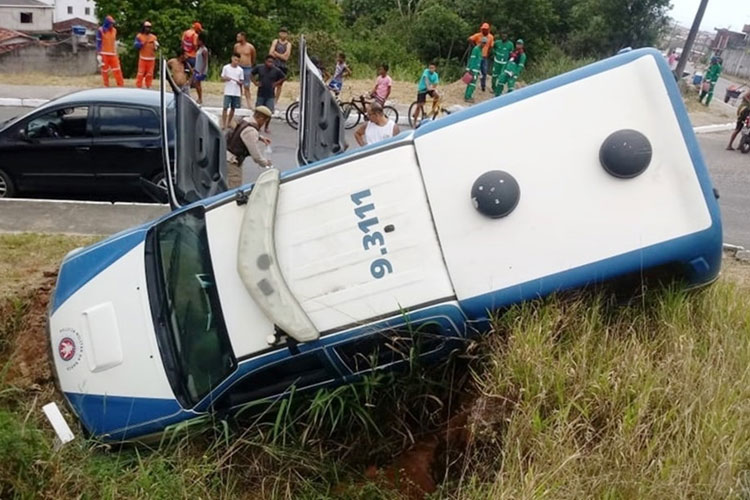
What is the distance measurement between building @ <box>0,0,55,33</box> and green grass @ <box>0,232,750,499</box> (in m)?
70.0

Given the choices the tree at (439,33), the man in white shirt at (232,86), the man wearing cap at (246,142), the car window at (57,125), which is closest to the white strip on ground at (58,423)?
the man wearing cap at (246,142)

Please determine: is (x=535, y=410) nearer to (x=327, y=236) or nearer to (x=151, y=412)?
(x=327, y=236)

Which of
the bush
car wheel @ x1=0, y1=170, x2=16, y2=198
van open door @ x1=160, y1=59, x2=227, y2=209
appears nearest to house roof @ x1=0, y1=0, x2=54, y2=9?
the bush

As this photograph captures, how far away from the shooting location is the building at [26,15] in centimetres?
6488

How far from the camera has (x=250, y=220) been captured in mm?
4520

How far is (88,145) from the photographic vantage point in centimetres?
904

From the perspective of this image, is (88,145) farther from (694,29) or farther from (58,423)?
(694,29)

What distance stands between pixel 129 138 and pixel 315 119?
3511mm

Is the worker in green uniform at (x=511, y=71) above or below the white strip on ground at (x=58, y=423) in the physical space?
above

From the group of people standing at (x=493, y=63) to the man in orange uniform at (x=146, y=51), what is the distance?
23.9ft

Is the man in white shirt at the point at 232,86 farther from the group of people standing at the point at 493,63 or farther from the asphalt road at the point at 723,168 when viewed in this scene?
the group of people standing at the point at 493,63

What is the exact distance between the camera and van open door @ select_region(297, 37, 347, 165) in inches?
242

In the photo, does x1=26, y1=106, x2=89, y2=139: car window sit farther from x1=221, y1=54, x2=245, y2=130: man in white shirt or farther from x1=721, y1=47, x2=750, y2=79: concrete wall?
x1=721, y1=47, x2=750, y2=79: concrete wall

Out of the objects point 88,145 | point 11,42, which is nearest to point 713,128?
point 88,145
